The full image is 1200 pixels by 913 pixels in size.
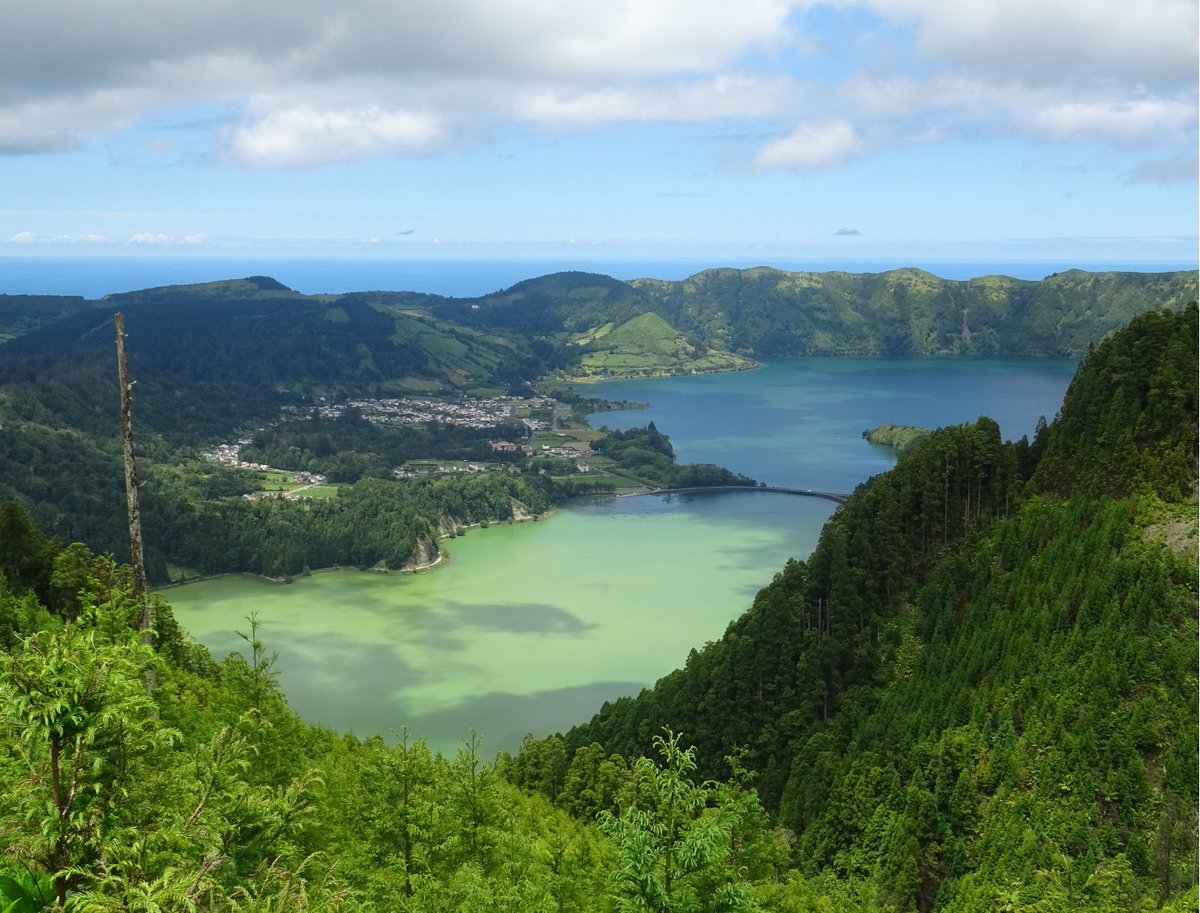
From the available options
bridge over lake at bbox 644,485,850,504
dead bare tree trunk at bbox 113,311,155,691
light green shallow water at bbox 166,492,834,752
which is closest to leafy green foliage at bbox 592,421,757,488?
bridge over lake at bbox 644,485,850,504

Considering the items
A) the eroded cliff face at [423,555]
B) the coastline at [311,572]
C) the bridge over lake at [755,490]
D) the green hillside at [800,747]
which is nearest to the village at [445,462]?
the bridge over lake at [755,490]

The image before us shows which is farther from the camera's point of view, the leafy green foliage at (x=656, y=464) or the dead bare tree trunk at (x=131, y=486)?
the leafy green foliage at (x=656, y=464)

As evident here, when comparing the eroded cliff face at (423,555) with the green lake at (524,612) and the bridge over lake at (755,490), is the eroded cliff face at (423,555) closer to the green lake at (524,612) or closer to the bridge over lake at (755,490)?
the green lake at (524,612)

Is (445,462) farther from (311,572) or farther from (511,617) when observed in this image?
(511,617)

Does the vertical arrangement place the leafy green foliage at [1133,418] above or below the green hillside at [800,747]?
above

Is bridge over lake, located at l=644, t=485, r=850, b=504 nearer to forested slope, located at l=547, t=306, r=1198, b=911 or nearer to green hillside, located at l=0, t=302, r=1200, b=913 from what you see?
green hillside, located at l=0, t=302, r=1200, b=913

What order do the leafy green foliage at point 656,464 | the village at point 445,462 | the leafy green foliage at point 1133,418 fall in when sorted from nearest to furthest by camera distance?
the leafy green foliage at point 1133,418, the leafy green foliage at point 656,464, the village at point 445,462

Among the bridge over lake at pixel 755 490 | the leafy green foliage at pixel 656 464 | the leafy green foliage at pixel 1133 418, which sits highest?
the leafy green foliage at pixel 1133 418
